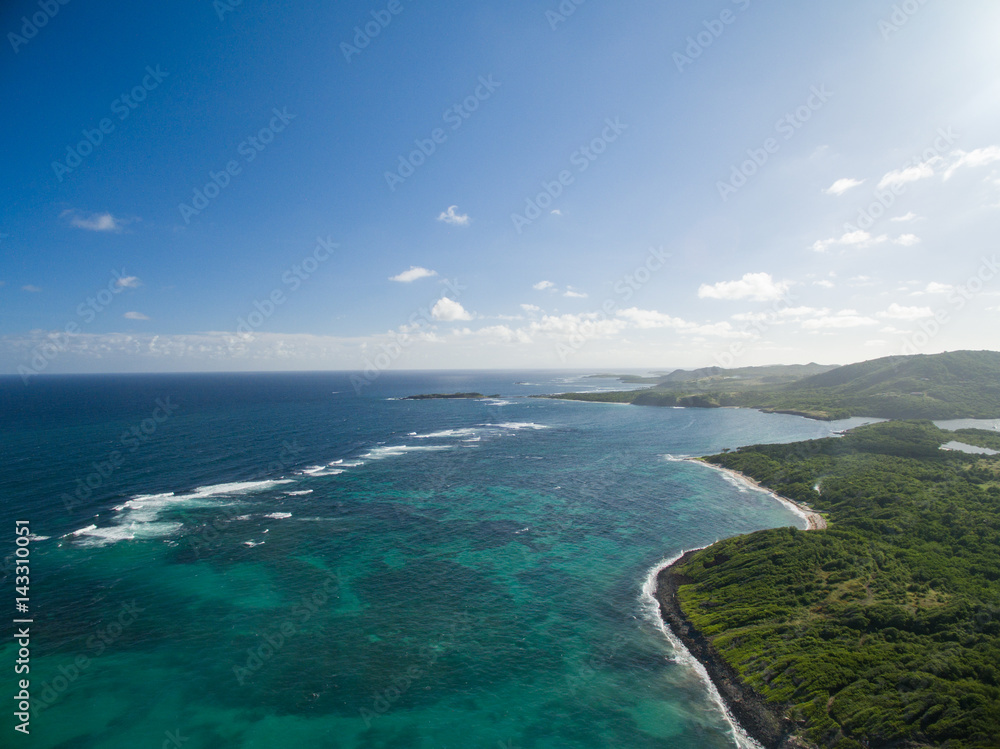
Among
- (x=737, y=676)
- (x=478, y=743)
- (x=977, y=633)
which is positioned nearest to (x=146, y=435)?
(x=478, y=743)

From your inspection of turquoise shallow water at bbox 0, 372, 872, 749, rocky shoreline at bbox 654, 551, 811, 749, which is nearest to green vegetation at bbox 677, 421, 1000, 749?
rocky shoreline at bbox 654, 551, 811, 749

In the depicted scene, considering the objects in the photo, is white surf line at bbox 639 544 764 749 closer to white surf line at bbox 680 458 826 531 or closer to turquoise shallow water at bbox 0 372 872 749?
turquoise shallow water at bbox 0 372 872 749

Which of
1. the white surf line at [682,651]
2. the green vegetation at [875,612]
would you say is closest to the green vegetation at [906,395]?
the green vegetation at [875,612]

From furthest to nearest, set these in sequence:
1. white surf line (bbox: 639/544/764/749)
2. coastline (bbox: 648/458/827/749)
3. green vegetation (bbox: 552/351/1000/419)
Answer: green vegetation (bbox: 552/351/1000/419), white surf line (bbox: 639/544/764/749), coastline (bbox: 648/458/827/749)

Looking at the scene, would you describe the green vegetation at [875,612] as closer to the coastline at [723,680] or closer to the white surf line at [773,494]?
the coastline at [723,680]

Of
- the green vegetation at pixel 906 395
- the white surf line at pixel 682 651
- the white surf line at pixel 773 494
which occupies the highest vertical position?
the green vegetation at pixel 906 395

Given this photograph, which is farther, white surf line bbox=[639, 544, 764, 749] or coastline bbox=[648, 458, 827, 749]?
white surf line bbox=[639, 544, 764, 749]
